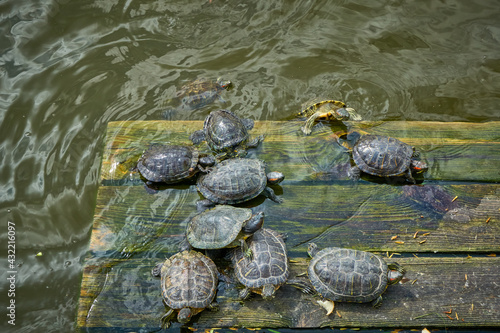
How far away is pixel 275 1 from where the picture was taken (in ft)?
22.2

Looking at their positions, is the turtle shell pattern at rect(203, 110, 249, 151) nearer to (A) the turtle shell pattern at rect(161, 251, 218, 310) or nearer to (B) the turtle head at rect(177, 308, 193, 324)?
(A) the turtle shell pattern at rect(161, 251, 218, 310)

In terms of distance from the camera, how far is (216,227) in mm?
3260

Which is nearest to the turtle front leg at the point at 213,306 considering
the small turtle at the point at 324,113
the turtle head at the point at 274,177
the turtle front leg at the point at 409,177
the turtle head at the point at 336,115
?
the turtle head at the point at 274,177

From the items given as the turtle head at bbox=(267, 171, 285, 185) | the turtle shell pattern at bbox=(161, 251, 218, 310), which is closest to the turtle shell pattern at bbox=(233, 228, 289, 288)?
the turtle shell pattern at bbox=(161, 251, 218, 310)

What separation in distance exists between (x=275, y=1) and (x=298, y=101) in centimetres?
236

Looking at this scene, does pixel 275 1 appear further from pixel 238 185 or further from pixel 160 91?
pixel 238 185

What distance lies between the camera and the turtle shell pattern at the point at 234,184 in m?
3.61

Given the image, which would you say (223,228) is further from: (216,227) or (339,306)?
(339,306)

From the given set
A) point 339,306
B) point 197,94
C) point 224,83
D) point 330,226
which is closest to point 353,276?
point 339,306

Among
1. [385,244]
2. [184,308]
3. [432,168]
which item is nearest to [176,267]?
[184,308]

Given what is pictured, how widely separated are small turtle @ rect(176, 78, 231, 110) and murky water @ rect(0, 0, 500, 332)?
0.13 metres

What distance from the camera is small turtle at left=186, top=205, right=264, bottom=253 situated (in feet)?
10.6

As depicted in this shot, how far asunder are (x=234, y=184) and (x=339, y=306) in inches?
57.7

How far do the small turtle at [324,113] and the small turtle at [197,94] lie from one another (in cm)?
139
